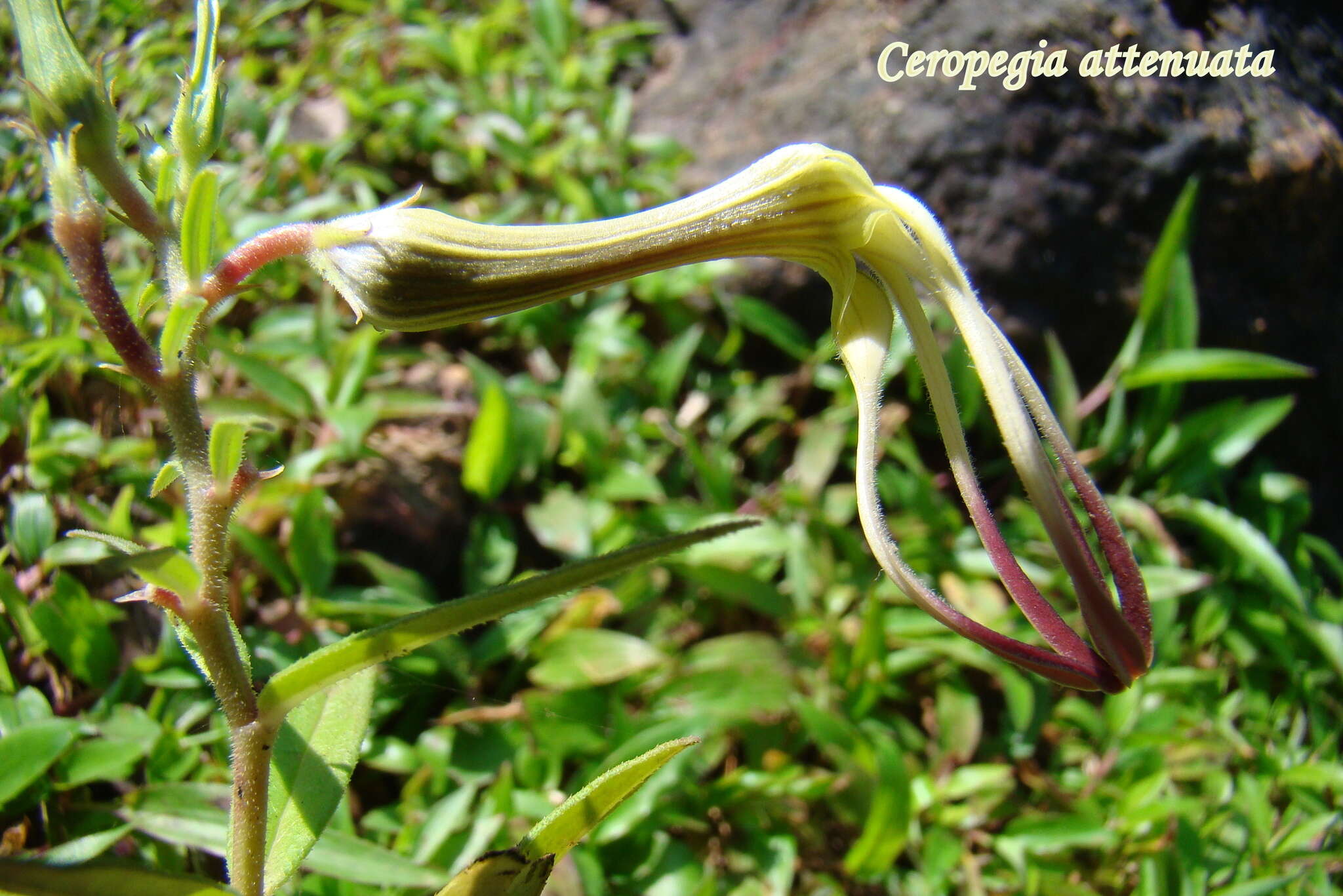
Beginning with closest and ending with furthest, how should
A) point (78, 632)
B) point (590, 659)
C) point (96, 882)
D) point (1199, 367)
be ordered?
point (96, 882) < point (78, 632) < point (590, 659) < point (1199, 367)

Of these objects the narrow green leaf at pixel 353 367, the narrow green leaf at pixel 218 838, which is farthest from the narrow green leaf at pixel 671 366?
the narrow green leaf at pixel 218 838

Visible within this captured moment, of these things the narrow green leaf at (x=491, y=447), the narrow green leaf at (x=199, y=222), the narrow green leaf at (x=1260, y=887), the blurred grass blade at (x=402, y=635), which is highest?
the narrow green leaf at (x=199, y=222)

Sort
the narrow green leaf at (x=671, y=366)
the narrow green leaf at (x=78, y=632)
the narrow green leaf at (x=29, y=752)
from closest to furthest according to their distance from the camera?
the narrow green leaf at (x=29, y=752) < the narrow green leaf at (x=78, y=632) < the narrow green leaf at (x=671, y=366)

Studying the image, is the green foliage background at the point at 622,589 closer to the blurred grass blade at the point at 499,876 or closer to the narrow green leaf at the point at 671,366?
the narrow green leaf at the point at 671,366

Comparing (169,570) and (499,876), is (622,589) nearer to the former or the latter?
(499,876)

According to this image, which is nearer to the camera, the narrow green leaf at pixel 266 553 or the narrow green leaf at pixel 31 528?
the narrow green leaf at pixel 31 528

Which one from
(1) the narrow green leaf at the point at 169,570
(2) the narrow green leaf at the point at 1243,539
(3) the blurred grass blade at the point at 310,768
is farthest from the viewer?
(2) the narrow green leaf at the point at 1243,539

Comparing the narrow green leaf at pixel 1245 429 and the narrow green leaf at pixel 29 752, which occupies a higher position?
the narrow green leaf at pixel 29 752

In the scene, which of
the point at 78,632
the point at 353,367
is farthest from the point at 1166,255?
the point at 78,632
